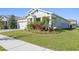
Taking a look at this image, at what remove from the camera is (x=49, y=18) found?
663 centimetres

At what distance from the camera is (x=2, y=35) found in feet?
22.3

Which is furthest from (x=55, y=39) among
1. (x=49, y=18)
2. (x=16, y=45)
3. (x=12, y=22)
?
(x=12, y=22)

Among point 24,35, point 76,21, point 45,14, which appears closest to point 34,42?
point 24,35

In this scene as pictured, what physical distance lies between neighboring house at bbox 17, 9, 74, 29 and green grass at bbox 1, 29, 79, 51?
0.56ft

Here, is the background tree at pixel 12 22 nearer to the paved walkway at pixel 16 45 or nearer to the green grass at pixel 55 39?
the green grass at pixel 55 39

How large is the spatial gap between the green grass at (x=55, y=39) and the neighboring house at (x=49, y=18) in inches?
6.8

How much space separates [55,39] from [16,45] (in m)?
0.96

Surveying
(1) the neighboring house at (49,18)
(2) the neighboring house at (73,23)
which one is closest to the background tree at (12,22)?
(1) the neighboring house at (49,18)

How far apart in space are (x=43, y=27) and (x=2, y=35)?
1.05 meters

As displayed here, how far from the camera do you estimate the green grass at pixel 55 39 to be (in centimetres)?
648

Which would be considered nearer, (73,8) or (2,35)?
(73,8)

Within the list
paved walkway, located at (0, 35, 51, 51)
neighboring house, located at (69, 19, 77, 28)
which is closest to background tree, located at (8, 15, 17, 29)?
paved walkway, located at (0, 35, 51, 51)

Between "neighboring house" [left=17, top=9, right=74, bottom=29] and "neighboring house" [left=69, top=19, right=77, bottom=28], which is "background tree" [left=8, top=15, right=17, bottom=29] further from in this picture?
"neighboring house" [left=69, top=19, right=77, bottom=28]
